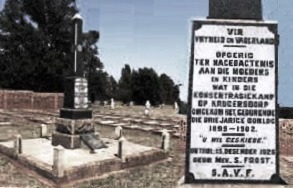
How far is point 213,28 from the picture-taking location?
191 inches

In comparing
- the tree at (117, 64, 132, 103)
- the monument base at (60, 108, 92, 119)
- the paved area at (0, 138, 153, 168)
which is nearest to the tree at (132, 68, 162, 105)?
the tree at (117, 64, 132, 103)

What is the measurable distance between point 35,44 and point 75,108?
25.2 meters

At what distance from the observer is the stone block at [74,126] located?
13836 mm

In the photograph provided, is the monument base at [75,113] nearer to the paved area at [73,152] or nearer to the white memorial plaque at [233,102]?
the paved area at [73,152]

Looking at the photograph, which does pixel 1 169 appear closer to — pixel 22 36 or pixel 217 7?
pixel 217 7

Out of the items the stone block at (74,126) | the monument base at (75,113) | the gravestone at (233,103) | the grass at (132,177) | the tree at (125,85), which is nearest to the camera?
the gravestone at (233,103)

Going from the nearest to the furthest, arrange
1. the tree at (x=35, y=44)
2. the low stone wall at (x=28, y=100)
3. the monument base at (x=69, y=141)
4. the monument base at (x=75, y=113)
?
the monument base at (x=69, y=141) < the monument base at (x=75, y=113) < the low stone wall at (x=28, y=100) < the tree at (x=35, y=44)

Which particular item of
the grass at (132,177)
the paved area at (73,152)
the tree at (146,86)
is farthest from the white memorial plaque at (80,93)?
the tree at (146,86)

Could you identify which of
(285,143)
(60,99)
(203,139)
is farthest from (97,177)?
(60,99)

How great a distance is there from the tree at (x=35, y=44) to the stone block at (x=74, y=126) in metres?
23.4

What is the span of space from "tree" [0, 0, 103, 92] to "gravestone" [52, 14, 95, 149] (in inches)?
912

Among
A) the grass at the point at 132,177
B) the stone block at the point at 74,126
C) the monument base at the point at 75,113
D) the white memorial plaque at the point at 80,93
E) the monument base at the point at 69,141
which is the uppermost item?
the white memorial plaque at the point at 80,93

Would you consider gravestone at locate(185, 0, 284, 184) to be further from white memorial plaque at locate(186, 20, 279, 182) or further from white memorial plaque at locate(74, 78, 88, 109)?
white memorial plaque at locate(74, 78, 88, 109)

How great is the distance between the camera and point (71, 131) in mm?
13766
